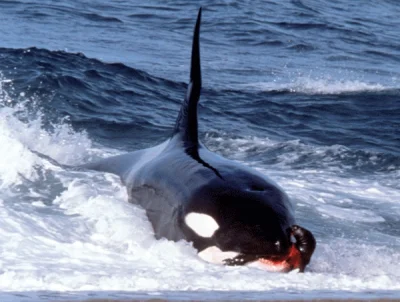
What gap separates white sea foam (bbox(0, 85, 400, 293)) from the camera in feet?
24.8

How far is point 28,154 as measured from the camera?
13.5m

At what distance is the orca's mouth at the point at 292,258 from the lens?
327 inches

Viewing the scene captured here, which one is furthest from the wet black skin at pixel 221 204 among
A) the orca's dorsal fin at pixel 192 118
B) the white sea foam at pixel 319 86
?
the white sea foam at pixel 319 86

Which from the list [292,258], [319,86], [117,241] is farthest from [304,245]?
[319,86]

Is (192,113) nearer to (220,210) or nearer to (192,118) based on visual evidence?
(192,118)

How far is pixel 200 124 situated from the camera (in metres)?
19.4

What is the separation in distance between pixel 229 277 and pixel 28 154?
623 cm

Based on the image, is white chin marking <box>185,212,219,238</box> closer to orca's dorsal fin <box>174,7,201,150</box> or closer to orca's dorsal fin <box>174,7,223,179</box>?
orca's dorsal fin <box>174,7,223,179</box>

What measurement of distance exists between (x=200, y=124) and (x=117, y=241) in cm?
1005

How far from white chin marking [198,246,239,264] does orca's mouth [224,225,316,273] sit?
1.4 inches

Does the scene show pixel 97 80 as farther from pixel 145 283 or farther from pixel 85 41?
pixel 145 283

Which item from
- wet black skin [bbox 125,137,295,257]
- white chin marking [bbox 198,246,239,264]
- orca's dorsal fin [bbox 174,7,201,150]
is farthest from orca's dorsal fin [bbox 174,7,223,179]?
white chin marking [bbox 198,246,239,264]

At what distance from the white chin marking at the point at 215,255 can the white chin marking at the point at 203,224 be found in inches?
4.9

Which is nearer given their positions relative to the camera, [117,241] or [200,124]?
[117,241]
